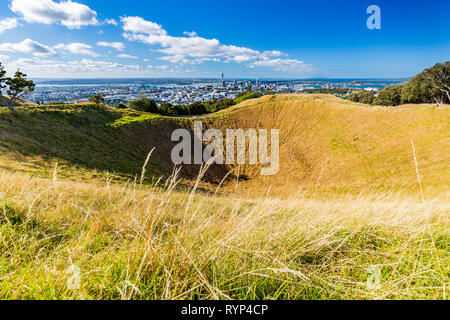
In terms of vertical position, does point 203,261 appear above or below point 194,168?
above

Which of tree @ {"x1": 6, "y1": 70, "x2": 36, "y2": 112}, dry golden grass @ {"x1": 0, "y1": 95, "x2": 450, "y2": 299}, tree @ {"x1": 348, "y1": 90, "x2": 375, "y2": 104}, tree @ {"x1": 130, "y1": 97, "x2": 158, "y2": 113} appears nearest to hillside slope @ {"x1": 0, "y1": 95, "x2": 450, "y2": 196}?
dry golden grass @ {"x1": 0, "y1": 95, "x2": 450, "y2": 299}

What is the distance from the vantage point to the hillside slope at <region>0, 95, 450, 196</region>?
64.8ft

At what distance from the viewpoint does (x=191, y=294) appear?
1.60 meters

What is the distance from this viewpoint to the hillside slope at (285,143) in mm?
19766

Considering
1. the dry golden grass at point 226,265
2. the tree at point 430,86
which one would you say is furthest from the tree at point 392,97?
the dry golden grass at point 226,265

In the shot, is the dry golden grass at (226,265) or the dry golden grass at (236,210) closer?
the dry golden grass at (226,265)

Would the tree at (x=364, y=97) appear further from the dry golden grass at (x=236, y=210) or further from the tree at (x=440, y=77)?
the dry golden grass at (x=236, y=210)

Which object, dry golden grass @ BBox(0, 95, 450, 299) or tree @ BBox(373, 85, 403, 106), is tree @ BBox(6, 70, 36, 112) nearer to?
dry golden grass @ BBox(0, 95, 450, 299)

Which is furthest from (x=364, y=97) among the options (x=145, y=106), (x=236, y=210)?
(x=236, y=210)

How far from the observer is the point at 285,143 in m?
34.3

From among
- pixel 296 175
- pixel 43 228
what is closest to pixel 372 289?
pixel 43 228

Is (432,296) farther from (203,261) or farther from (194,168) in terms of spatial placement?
(194,168)
